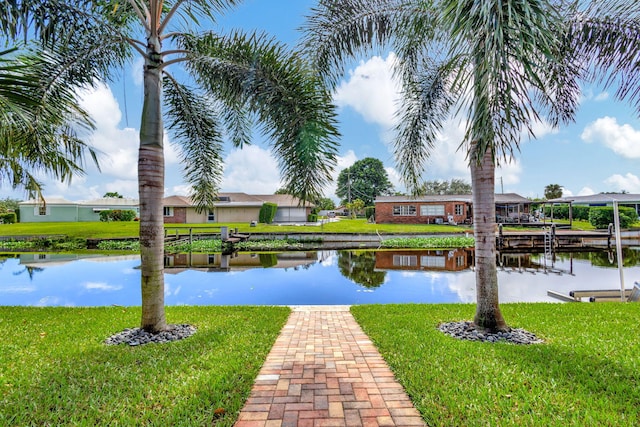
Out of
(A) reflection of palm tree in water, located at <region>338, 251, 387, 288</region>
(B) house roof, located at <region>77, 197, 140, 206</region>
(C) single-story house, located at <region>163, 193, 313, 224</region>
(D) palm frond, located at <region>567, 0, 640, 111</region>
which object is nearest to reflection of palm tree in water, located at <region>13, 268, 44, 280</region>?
(A) reflection of palm tree in water, located at <region>338, 251, 387, 288</region>

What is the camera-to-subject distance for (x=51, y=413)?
2.67 metres

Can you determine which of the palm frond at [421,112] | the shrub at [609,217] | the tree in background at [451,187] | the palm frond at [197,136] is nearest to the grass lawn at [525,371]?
the palm frond at [421,112]

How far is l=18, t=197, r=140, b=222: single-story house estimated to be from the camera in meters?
37.6

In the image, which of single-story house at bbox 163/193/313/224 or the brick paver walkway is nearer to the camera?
the brick paver walkway

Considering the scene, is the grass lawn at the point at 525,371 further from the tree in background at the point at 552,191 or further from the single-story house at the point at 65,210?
the tree in background at the point at 552,191

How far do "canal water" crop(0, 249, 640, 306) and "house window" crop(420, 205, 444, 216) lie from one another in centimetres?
1754

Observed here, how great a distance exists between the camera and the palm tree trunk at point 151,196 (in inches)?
176

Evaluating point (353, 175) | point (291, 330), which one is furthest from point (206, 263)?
point (353, 175)

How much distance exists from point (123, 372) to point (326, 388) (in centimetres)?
208

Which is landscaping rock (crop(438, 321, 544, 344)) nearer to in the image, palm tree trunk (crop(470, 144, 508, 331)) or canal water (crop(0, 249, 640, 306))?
palm tree trunk (crop(470, 144, 508, 331))

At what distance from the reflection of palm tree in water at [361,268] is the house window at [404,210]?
59.0 ft

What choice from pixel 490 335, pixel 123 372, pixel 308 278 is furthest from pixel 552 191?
pixel 123 372

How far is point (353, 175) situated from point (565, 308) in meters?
53.3

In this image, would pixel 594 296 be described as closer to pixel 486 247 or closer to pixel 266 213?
pixel 486 247
